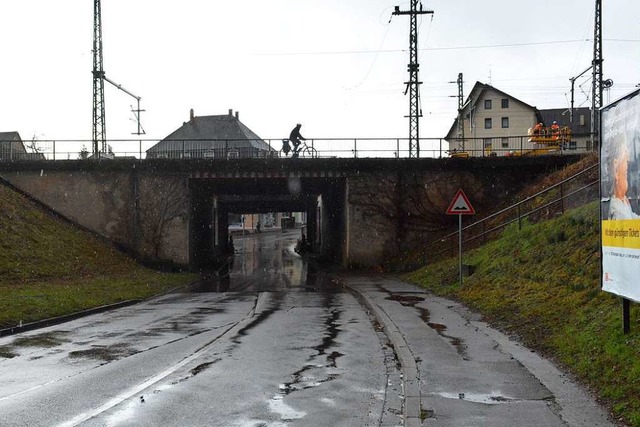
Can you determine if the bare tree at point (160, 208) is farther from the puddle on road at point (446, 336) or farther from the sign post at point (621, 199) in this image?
the sign post at point (621, 199)

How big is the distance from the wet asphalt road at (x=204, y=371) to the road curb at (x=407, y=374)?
141mm

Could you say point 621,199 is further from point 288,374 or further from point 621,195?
point 288,374

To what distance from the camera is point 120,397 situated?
7.83m

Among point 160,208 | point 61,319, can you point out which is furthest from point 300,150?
point 61,319

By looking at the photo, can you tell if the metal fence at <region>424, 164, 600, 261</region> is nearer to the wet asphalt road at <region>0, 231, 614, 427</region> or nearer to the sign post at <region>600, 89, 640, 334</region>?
the wet asphalt road at <region>0, 231, 614, 427</region>

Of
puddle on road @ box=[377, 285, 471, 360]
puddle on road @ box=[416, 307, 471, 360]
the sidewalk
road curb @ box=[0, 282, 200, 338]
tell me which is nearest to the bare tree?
road curb @ box=[0, 282, 200, 338]

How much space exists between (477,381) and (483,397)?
810 mm

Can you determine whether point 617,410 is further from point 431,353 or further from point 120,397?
point 120,397

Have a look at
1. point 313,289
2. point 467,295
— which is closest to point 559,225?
point 467,295

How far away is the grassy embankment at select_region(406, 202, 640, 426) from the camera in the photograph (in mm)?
7602

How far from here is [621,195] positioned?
27.0 ft

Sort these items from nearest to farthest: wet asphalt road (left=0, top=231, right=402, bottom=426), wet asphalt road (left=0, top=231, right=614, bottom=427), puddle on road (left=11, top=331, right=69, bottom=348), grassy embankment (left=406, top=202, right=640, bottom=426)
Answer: wet asphalt road (left=0, top=231, right=614, bottom=427) → wet asphalt road (left=0, top=231, right=402, bottom=426) → grassy embankment (left=406, top=202, right=640, bottom=426) → puddle on road (left=11, top=331, right=69, bottom=348)

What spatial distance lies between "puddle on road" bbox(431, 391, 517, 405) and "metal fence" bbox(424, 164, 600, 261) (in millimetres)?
13217

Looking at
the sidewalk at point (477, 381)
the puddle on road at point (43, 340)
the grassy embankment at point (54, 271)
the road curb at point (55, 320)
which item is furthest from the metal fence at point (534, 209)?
the puddle on road at point (43, 340)
